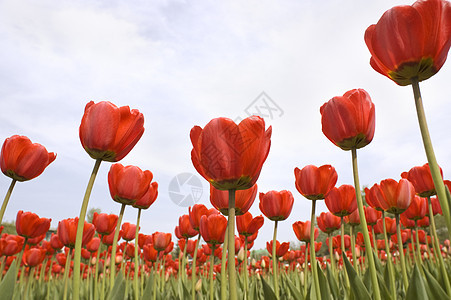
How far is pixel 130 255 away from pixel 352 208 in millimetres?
3895

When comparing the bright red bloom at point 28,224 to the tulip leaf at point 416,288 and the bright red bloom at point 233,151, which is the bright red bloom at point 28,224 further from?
the tulip leaf at point 416,288

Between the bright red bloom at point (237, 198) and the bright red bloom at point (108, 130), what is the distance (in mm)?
518

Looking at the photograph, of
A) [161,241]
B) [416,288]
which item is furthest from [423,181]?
[161,241]

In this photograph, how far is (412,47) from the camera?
1153 mm

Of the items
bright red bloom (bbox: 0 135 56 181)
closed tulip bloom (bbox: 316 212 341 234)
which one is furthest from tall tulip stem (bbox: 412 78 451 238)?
closed tulip bloom (bbox: 316 212 341 234)

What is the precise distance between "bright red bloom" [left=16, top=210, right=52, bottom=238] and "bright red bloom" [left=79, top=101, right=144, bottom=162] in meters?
2.34

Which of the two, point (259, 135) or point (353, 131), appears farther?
point (353, 131)

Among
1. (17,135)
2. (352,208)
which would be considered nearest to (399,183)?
(352,208)

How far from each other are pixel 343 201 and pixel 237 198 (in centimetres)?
135

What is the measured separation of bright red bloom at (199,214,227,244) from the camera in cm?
225

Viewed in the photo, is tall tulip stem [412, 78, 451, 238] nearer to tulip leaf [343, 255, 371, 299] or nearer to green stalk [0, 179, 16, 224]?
tulip leaf [343, 255, 371, 299]

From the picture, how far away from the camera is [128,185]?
2006mm

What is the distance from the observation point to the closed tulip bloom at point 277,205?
252cm

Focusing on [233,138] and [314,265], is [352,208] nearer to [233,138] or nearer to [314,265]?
[314,265]
